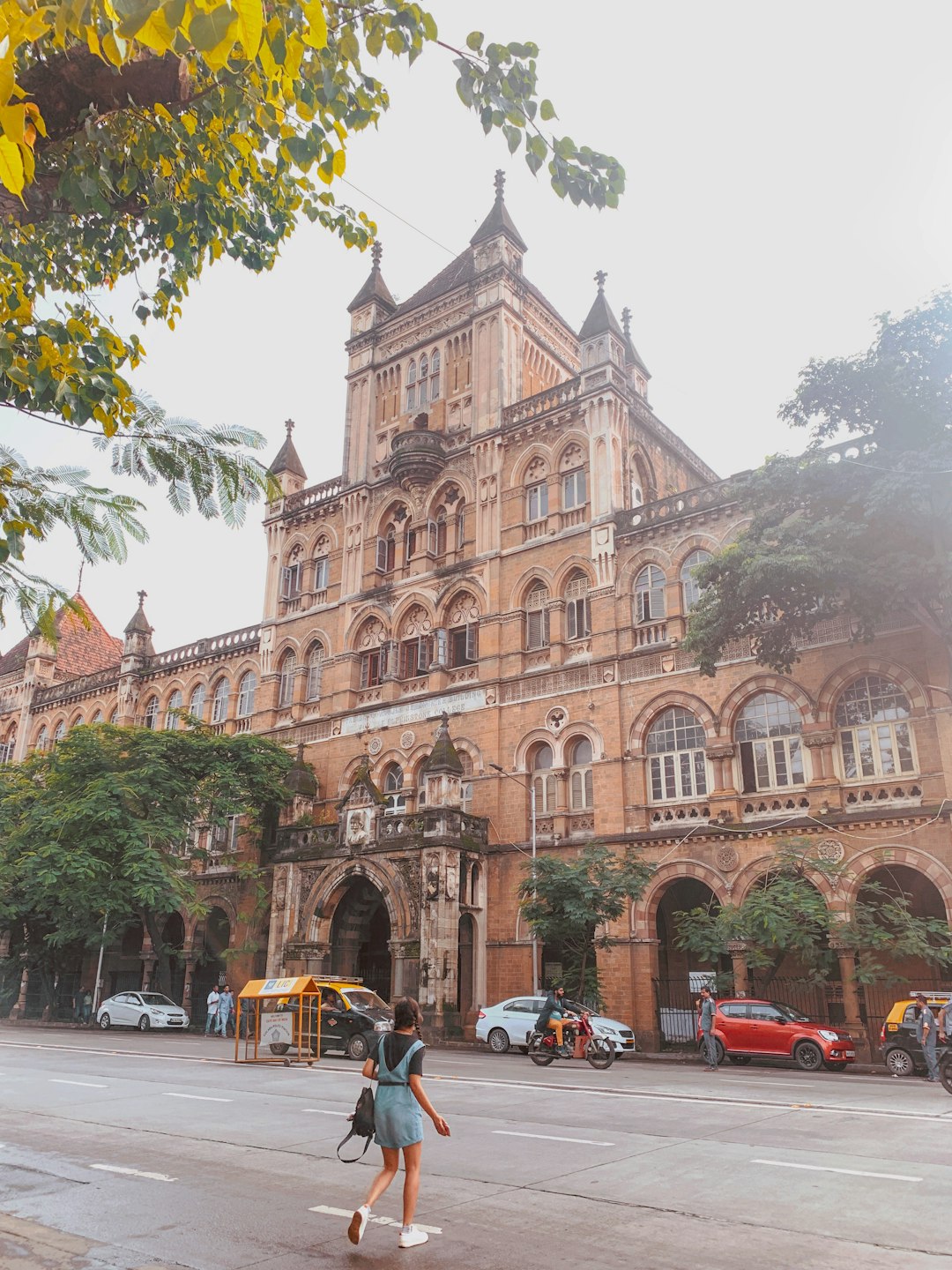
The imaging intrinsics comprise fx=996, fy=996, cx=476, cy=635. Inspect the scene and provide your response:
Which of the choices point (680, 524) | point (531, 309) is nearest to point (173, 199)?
point (680, 524)

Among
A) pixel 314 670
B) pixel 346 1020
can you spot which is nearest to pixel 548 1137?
pixel 346 1020

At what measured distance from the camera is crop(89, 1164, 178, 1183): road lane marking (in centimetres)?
835

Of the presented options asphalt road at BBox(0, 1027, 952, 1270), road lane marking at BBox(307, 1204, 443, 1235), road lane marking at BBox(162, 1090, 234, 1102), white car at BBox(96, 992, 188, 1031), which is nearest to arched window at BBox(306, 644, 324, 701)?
white car at BBox(96, 992, 188, 1031)

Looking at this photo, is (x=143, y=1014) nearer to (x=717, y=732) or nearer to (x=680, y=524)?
(x=717, y=732)

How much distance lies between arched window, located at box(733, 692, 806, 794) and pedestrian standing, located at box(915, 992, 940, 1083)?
674 cm

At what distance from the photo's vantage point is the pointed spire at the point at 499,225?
3466cm

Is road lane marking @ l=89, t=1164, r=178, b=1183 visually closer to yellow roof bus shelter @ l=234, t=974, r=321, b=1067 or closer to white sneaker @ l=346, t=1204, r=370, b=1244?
white sneaker @ l=346, t=1204, r=370, b=1244

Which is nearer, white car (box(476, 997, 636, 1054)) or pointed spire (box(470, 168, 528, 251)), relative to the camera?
white car (box(476, 997, 636, 1054))

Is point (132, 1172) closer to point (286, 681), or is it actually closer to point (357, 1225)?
point (357, 1225)

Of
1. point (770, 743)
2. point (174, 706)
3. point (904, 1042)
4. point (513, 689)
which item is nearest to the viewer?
point (904, 1042)

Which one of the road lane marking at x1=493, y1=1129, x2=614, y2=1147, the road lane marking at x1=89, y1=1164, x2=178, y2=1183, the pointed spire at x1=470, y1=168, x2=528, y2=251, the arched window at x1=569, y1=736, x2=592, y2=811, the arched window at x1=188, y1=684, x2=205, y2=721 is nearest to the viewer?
the road lane marking at x1=89, y1=1164, x2=178, y2=1183

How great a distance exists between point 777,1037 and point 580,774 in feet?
29.8

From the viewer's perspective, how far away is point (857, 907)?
21469mm

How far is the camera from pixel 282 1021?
782 inches
